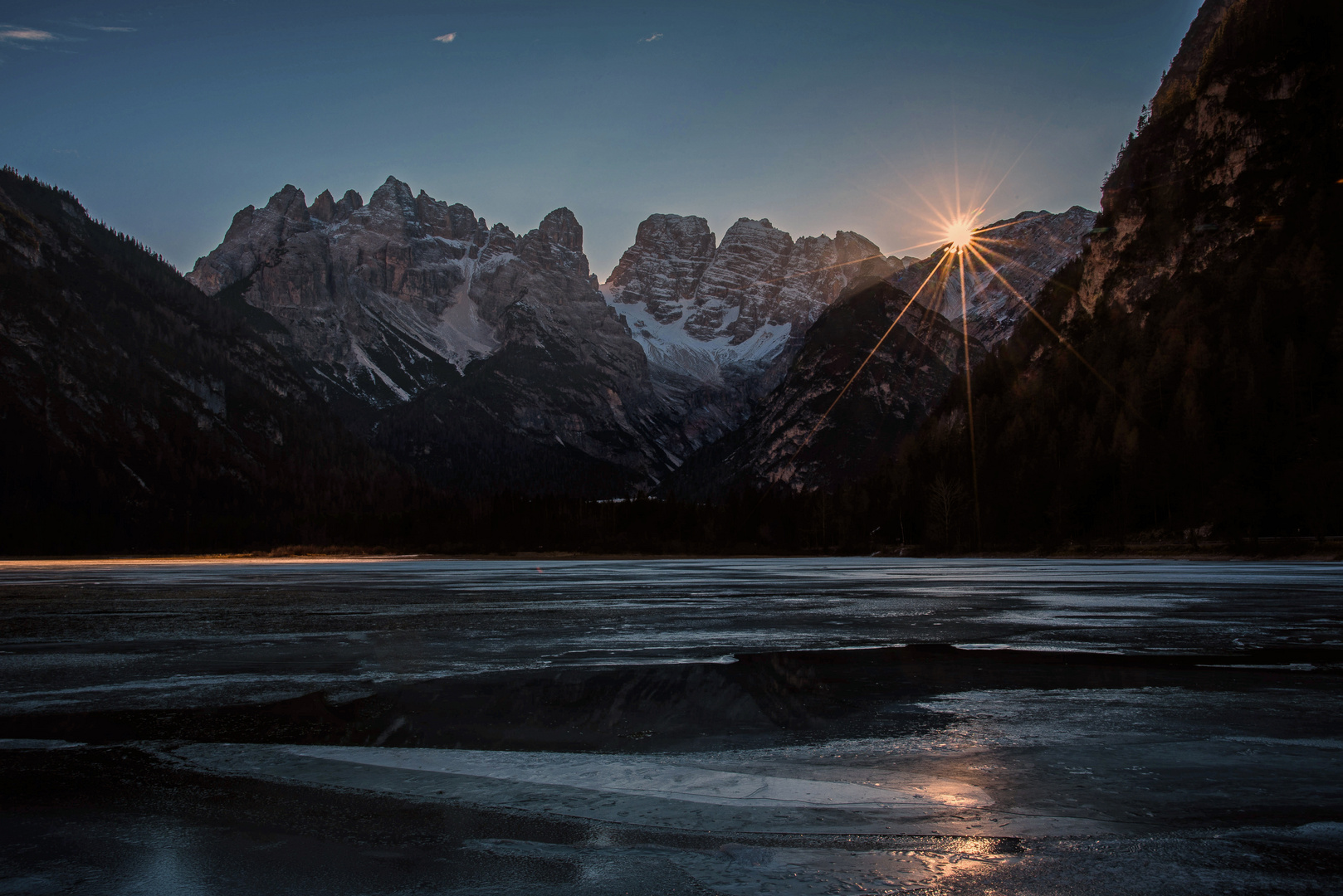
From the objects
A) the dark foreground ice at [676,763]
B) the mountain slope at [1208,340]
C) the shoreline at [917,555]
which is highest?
the mountain slope at [1208,340]

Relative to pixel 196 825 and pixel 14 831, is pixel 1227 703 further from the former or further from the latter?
pixel 14 831

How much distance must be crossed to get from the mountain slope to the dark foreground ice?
289 feet

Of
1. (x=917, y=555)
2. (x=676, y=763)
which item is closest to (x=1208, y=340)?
(x=917, y=555)

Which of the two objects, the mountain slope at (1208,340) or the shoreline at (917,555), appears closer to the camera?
the shoreline at (917,555)

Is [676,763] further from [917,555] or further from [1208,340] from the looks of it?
[1208,340]

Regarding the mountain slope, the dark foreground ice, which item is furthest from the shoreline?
the dark foreground ice

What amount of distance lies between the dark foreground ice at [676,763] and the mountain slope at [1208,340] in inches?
3467

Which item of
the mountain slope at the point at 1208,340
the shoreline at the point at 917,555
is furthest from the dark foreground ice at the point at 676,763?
the mountain slope at the point at 1208,340

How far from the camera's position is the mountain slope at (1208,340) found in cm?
9750

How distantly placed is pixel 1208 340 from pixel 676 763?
132027mm

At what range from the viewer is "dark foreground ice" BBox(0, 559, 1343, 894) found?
6.10m

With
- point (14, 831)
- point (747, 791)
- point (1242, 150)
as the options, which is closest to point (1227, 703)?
point (747, 791)

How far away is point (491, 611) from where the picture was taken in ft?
98.6

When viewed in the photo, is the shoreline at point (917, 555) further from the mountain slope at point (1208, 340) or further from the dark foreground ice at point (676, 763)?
the dark foreground ice at point (676, 763)
